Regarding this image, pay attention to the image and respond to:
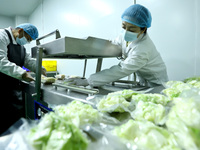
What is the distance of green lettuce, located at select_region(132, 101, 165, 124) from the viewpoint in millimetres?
616

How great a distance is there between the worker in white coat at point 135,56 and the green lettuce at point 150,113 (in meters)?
0.83

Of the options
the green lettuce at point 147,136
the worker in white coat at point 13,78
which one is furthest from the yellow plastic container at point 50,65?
the green lettuce at point 147,136

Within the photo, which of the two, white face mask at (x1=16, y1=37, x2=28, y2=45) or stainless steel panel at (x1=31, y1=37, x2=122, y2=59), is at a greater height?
white face mask at (x1=16, y1=37, x2=28, y2=45)

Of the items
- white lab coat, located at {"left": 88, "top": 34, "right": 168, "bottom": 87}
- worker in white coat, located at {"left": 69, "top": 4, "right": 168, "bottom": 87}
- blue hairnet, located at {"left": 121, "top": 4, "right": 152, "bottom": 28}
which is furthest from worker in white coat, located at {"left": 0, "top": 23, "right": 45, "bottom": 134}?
blue hairnet, located at {"left": 121, "top": 4, "right": 152, "bottom": 28}

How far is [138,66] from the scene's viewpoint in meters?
1.57

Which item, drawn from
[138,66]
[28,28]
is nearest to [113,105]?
[138,66]

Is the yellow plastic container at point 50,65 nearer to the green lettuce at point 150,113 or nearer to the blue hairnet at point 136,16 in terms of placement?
the blue hairnet at point 136,16

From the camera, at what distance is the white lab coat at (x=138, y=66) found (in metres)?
1.51

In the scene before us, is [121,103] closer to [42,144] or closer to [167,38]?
[42,144]

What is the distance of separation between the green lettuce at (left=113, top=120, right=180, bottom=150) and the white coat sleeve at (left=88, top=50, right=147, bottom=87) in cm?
98

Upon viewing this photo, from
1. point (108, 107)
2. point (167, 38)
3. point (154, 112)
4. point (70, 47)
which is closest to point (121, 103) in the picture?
point (108, 107)

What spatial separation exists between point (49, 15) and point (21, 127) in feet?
21.0

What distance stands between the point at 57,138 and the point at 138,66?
135 cm

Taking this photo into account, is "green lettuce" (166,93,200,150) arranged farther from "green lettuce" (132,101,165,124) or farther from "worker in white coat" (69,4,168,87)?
"worker in white coat" (69,4,168,87)
